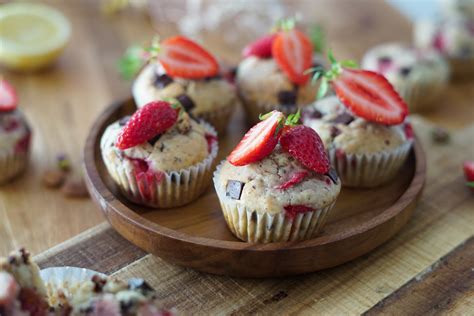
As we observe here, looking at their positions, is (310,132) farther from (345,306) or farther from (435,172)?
(435,172)

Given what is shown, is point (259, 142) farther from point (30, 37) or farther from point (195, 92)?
point (30, 37)

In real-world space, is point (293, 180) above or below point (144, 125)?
below

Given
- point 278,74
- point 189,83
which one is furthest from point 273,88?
point 189,83

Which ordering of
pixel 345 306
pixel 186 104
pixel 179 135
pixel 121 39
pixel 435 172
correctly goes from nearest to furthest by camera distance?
1. pixel 345 306
2. pixel 179 135
3. pixel 186 104
4. pixel 435 172
5. pixel 121 39

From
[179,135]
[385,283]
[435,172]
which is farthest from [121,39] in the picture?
[385,283]

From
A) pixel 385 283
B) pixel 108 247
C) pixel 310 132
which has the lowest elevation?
pixel 385 283

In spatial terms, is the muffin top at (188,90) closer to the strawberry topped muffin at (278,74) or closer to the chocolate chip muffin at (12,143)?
the strawberry topped muffin at (278,74)

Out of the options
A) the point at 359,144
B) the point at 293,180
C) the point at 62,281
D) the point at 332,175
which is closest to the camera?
the point at 62,281

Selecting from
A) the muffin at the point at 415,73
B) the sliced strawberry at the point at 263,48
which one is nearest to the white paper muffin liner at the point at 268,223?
the sliced strawberry at the point at 263,48
